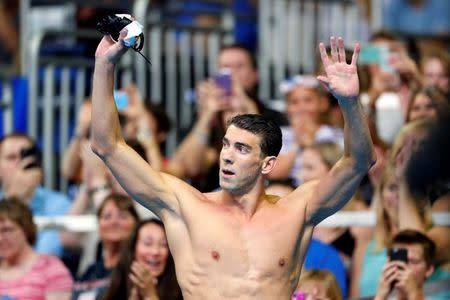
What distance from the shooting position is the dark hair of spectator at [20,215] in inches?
401

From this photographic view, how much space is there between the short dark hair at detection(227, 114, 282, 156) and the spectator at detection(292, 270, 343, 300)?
4.71 ft

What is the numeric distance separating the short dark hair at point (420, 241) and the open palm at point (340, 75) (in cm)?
197

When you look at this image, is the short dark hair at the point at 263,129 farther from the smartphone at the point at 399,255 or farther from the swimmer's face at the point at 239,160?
the smartphone at the point at 399,255

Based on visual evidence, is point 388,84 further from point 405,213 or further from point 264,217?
point 264,217

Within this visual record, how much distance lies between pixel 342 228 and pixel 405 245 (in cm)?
147

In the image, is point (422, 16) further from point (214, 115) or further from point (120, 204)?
point (120, 204)

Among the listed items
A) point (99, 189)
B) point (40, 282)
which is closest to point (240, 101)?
point (99, 189)

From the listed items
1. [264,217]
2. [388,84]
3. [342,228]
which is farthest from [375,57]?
[264,217]

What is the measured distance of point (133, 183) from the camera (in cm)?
752

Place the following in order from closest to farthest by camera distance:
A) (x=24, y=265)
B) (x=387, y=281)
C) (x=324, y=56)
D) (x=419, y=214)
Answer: (x=324, y=56)
(x=387, y=281)
(x=419, y=214)
(x=24, y=265)

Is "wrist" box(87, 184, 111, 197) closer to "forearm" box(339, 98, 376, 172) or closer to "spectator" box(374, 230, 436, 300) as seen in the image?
"spectator" box(374, 230, 436, 300)

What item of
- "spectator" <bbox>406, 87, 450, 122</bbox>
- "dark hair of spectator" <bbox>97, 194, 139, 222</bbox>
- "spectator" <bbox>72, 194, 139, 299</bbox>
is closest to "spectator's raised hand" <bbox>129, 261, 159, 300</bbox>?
"spectator" <bbox>72, 194, 139, 299</bbox>

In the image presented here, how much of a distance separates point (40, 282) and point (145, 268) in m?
1.06

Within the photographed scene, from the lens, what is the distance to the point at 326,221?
→ 1035 cm
